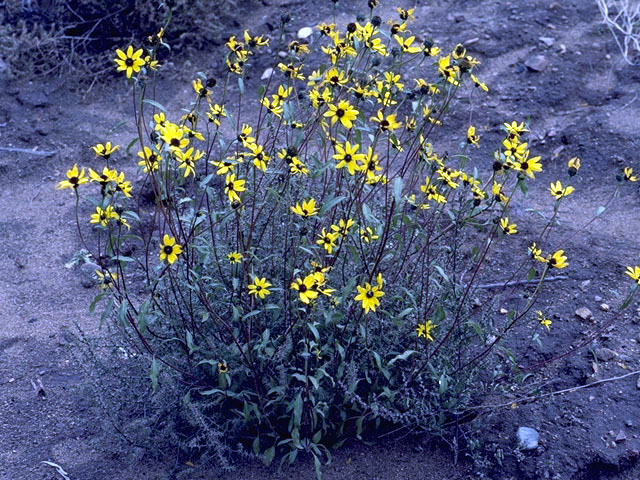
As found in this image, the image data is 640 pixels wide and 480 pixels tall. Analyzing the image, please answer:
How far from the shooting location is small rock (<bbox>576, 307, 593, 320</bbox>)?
141 inches

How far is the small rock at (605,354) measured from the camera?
3.35 m

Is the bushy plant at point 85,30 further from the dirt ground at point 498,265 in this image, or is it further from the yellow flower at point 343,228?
the yellow flower at point 343,228

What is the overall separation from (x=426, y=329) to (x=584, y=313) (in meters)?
1.25

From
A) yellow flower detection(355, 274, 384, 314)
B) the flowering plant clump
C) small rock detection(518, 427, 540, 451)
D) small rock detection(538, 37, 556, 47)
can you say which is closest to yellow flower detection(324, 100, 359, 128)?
the flowering plant clump

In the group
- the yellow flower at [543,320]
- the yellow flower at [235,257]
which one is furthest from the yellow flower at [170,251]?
the yellow flower at [543,320]

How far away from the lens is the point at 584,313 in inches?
142

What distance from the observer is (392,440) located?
3053 millimetres

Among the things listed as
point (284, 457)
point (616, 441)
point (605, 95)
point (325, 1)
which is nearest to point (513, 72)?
point (605, 95)

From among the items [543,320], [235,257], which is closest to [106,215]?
[235,257]

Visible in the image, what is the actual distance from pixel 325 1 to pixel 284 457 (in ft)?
16.2

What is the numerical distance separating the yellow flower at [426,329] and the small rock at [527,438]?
60 cm

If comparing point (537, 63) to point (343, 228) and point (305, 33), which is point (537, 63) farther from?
point (343, 228)

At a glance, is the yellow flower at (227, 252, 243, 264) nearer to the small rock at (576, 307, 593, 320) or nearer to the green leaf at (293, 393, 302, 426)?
the green leaf at (293, 393, 302, 426)

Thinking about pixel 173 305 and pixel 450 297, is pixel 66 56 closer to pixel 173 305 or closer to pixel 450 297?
pixel 173 305
